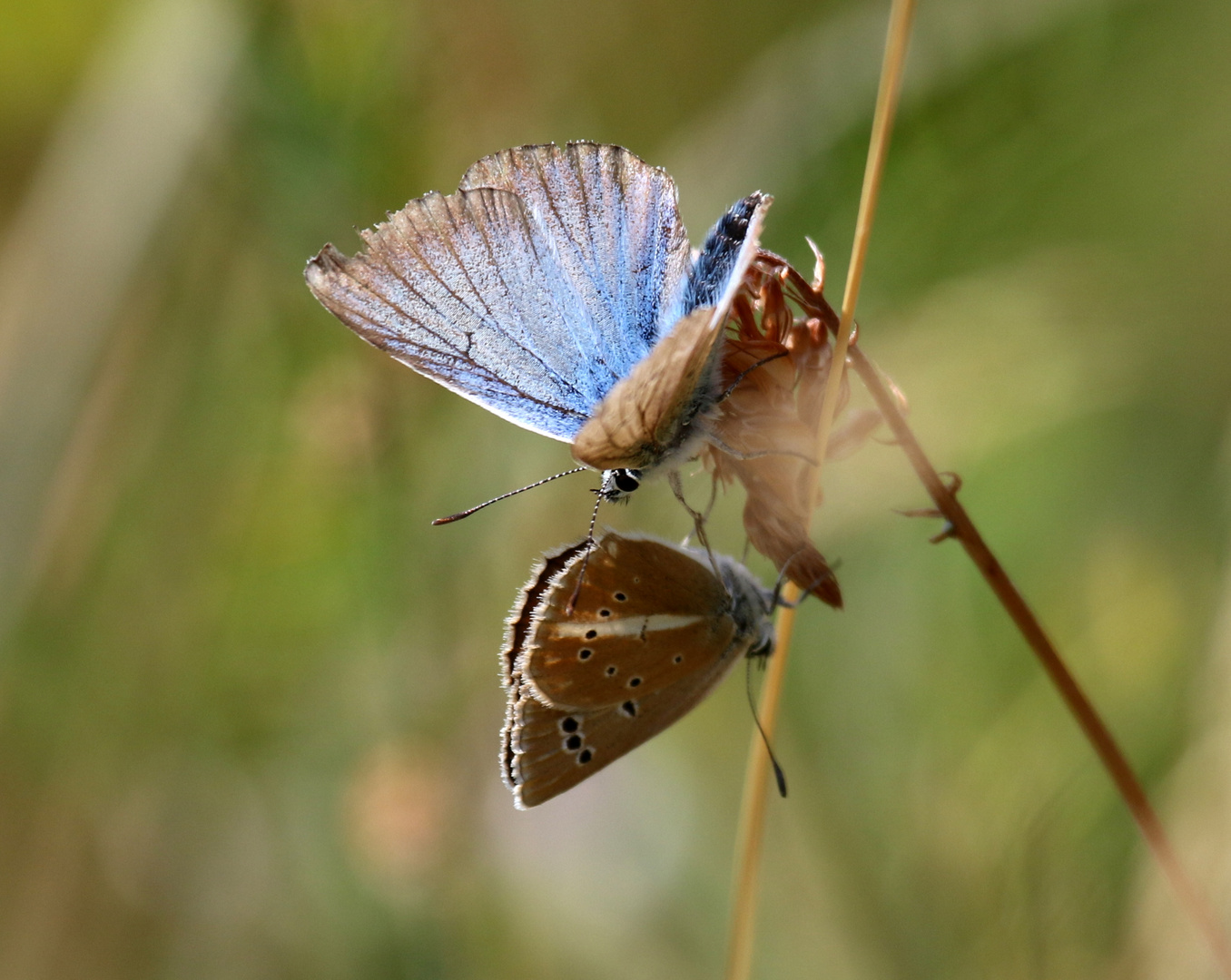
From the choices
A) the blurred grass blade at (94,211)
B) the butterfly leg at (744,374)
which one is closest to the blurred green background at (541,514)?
the blurred grass blade at (94,211)

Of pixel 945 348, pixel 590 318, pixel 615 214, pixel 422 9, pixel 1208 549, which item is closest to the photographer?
pixel 615 214

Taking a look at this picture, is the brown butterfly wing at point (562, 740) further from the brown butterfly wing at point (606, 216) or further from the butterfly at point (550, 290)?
the brown butterfly wing at point (606, 216)

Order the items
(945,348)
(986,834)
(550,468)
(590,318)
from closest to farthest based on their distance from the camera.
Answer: (590,318), (986,834), (945,348), (550,468)

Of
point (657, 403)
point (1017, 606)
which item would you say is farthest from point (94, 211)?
point (1017, 606)

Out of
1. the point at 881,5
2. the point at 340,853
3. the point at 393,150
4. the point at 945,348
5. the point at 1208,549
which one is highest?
the point at 393,150

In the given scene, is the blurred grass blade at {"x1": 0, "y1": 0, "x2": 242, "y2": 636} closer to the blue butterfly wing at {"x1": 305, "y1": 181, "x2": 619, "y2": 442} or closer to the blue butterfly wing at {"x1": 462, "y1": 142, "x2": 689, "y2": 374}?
the blue butterfly wing at {"x1": 305, "y1": 181, "x2": 619, "y2": 442}

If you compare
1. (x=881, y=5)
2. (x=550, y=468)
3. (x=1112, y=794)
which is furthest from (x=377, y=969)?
(x=881, y=5)

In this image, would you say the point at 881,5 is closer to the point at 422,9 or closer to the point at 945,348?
the point at 945,348
